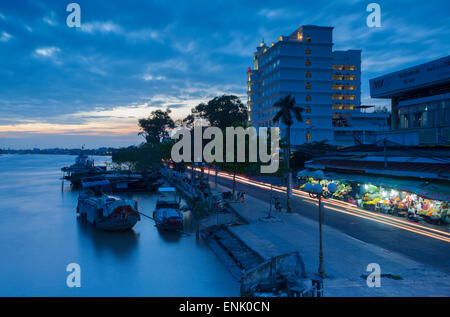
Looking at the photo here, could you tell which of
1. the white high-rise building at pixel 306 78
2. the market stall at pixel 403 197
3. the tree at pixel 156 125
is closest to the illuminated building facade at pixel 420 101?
the market stall at pixel 403 197

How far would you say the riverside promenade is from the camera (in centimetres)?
1460

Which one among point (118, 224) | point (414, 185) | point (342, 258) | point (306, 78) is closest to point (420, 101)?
point (414, 185)

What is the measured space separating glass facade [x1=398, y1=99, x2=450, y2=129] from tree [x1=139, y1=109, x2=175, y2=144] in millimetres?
115535

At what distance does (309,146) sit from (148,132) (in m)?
92.0

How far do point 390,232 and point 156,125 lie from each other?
135117 mm

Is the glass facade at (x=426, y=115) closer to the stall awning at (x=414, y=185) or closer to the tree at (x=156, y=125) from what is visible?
the stall awning at (x=414, y=185)

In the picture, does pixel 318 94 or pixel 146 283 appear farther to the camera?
pixel 318 94

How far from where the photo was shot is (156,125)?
152m

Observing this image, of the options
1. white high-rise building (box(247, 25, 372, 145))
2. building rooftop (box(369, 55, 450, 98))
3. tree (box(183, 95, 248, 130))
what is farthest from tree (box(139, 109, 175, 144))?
building rooftop (box(369, 55, 450, 98))

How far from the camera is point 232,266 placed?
2238 centimetres
